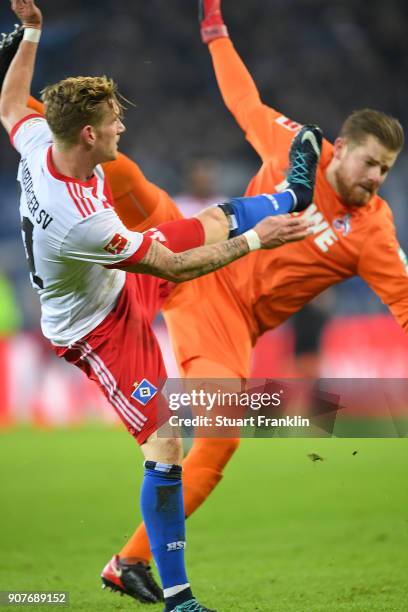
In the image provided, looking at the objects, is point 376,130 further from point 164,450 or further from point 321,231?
point 164,450

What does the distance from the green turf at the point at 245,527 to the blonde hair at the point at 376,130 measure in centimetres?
131

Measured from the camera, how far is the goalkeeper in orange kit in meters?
4.06

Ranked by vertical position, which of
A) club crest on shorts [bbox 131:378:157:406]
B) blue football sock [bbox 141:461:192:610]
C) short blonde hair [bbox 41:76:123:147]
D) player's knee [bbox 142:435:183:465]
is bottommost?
blue football sock [bbox 141:461:192:610]

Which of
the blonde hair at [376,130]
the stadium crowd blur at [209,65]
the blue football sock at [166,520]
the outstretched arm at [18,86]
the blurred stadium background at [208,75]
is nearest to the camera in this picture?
the blue football sock at [166,520]

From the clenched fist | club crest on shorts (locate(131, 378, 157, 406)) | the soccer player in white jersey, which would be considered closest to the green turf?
the soccer player in white jersey

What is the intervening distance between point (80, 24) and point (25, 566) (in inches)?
366

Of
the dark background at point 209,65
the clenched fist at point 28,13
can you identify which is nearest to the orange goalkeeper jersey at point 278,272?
the clenched fist at point 28,13

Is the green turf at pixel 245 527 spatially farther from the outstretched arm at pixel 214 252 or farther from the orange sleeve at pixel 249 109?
the orange sleeve at pixel 249 109

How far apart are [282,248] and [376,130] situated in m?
0.66

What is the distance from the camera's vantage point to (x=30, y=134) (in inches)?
137

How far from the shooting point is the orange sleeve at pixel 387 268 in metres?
4.06

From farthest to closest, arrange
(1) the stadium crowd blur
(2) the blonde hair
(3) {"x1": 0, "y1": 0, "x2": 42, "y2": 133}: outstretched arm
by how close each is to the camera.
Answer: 1. (1) the stadium crowd blur
2. (2) the blonde hair
3. (3) {"x1": 0, "y1": 0, "x2": 42, "y2": 133}: outstretched arm

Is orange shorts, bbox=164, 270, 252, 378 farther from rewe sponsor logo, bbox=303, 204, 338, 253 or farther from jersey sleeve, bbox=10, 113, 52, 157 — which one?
jersey sleeve, bbox=10, 113, 52, 157

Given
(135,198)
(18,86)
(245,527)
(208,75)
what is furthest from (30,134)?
(208,75)
